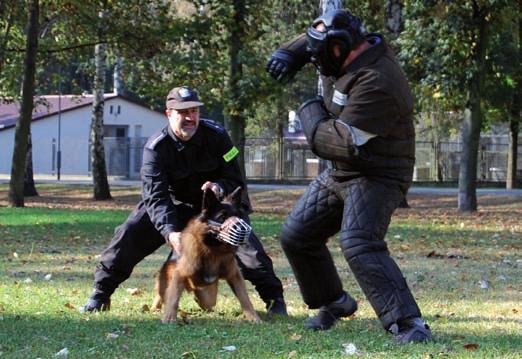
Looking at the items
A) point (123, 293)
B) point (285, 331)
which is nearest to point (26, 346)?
point (285, 331)

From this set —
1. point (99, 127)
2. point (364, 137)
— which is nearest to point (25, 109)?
point (99, 127)

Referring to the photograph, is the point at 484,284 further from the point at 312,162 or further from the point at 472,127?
the point at 312,162

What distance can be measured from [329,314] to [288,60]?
1923 mm

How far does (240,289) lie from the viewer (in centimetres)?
727

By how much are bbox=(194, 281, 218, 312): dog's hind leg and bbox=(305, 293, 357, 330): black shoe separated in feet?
3.04

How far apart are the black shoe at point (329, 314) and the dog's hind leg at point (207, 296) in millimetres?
925

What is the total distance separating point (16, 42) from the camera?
27.7 metres

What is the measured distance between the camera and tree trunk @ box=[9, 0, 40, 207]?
24.5m

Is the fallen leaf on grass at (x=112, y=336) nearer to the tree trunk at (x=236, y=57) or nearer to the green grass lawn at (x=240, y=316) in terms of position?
the green grass lawn at (x=240, y=316)

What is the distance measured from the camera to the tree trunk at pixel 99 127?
2875cm

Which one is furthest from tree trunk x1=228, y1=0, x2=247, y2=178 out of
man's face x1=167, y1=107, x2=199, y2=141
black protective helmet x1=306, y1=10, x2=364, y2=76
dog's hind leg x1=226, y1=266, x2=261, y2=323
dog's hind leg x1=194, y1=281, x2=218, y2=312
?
black protective helmet x1=306, y1=10, x2=364, y2=76

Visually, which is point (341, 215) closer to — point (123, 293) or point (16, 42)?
point (123, 293)

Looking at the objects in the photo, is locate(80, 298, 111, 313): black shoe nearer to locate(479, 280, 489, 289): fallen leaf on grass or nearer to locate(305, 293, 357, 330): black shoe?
locate(305, 293, 357, 330): black shoe

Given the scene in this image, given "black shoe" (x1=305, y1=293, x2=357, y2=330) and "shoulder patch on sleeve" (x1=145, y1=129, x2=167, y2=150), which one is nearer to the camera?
"black shoe" (x1=305, y1=293, x2=357, y2=330)
